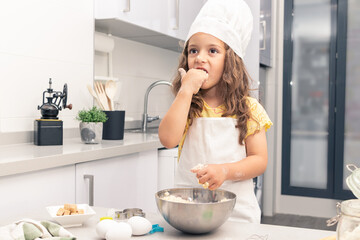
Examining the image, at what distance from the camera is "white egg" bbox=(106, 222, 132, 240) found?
0.76m

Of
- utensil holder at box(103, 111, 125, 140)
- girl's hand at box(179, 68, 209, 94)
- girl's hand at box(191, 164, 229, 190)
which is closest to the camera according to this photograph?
girl's hand at box(191, 164, 229, 190)

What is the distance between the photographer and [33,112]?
1871 mm

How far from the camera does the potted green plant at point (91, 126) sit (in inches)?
73.1

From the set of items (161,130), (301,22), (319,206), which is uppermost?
(301,22)

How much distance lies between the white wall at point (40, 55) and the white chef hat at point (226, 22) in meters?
0.87

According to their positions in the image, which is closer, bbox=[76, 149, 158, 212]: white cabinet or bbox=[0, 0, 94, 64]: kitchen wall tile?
bbox=[76, 149, 158, 212]: white cabinet

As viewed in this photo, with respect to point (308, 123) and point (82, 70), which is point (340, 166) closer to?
point (308, 123)

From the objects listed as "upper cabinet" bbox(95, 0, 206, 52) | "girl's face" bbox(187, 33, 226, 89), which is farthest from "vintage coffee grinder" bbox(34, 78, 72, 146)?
"girl's face" bbox(187, 33, 226, 89)

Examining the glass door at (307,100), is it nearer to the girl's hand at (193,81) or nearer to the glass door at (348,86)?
the glass door at (348,86)

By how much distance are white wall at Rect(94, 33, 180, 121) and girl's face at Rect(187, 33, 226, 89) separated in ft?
3.80

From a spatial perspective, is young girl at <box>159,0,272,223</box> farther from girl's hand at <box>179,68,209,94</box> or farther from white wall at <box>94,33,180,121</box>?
white wall at <box>94,33,180,121</box>

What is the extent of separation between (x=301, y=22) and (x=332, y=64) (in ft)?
1.81

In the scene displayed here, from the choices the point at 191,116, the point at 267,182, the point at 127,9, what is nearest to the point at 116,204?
the point at 191,116

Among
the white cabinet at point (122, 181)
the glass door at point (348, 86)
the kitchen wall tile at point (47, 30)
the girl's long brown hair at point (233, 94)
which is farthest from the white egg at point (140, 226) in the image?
the glass door at point (348, 86)
